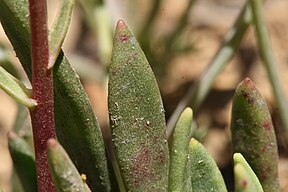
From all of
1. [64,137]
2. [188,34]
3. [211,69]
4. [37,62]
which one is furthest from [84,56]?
[37,62]

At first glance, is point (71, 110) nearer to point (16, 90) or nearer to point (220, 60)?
point (16, 90)

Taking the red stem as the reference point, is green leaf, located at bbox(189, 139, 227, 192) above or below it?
below

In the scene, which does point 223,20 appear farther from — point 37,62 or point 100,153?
point 37,62

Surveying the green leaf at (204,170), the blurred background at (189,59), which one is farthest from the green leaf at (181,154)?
the blurred background at (189,59)

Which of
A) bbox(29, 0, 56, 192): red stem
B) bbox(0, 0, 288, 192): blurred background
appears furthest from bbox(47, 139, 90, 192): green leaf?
bbox(0, 0, 288, 192): blurred background

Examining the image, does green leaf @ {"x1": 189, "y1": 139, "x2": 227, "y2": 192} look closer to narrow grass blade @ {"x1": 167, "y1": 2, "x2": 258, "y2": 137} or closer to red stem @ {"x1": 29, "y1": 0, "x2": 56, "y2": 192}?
red stem @ {"x1": 29, "y1": 0, "x2": 56, "y2": 192}

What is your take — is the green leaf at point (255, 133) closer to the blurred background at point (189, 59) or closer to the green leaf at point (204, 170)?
the green leaf at point (204, 170)

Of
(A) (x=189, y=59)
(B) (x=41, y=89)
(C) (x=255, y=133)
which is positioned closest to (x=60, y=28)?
(B) (x=41, y=89)
